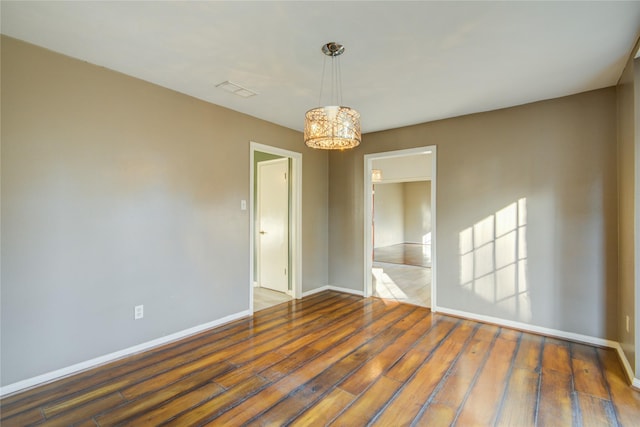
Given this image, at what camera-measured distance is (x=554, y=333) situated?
3.09 metres

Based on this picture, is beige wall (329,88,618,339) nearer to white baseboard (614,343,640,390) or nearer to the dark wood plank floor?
white baseboard (614,343,640,390)

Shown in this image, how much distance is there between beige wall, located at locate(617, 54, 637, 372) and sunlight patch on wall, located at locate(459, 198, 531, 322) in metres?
0.77

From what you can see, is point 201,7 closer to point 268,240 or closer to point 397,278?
point 268,240

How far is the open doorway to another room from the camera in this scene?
182 inches

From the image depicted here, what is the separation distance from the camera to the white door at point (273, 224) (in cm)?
472

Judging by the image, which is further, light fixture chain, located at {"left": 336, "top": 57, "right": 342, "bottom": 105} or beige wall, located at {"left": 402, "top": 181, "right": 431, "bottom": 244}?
beige wall, located at {"left": 402, "top": 181, "right": 431, "bottom": 244}

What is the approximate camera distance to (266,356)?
263 cm

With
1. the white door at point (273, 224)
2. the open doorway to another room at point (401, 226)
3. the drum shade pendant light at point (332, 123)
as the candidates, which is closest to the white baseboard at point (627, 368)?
the open doorway to another room at point (401, 226)

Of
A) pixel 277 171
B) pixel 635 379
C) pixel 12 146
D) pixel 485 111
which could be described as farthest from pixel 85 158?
pixel 635 379

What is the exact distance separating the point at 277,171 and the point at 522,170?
11.0 feet

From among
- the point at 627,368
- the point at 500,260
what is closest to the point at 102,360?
the point at 500,260

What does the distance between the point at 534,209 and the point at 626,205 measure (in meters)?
0.80

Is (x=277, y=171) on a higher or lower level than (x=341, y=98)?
lower

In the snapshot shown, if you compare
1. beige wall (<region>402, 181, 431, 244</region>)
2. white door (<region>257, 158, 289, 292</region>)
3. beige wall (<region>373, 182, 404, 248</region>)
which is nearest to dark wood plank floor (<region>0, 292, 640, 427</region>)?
white door (<region>257, 158, 289, 292</region>)
